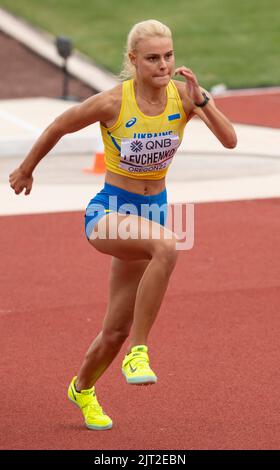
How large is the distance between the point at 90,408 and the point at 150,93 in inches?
74.2

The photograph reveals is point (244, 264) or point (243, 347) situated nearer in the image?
point (243, 347)

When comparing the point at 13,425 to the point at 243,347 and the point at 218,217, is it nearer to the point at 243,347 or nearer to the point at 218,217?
the point at 243,347

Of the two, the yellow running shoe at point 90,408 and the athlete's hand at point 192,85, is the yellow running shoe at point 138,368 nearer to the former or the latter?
the yellow running shoe at point 90,408

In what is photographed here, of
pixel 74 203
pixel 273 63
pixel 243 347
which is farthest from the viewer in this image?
pixel 273 63

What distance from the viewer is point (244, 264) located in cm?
1095

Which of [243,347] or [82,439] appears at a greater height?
[243,347]

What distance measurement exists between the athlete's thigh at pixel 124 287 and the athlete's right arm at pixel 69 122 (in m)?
0.69

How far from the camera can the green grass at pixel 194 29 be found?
2494cm

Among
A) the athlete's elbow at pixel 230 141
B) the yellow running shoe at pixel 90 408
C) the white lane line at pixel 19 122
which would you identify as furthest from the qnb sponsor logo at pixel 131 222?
the white lane line at pixel 19 122

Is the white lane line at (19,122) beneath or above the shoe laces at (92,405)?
above

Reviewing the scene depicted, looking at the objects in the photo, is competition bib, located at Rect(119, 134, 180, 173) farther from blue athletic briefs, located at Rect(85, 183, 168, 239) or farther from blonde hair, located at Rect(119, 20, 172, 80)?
blonde hair, located at Rect(119, 20, 172, 80)

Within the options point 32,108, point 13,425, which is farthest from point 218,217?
point 32,108
